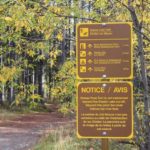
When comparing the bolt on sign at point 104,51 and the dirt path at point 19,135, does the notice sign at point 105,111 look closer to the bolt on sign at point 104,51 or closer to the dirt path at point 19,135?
the bolt on sign at point 104,51

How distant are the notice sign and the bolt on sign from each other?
162 millimetres

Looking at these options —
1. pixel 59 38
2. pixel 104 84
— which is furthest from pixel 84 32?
pixel 59 38

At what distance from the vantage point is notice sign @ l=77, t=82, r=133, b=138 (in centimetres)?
613

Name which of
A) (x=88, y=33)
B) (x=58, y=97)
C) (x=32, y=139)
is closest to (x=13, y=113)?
(x=32, y=139)

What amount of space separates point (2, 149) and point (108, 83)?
11310 millimetres

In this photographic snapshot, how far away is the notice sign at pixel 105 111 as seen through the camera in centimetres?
613

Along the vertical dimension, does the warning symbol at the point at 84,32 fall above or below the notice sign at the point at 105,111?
above

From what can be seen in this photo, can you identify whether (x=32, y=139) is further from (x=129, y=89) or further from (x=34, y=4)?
(x=129, y=89)

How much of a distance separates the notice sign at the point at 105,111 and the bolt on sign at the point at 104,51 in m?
0.16

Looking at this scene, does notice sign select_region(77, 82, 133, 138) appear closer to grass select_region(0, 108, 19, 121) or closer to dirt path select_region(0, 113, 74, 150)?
dirt path select_region(0, 113, 74, 150)

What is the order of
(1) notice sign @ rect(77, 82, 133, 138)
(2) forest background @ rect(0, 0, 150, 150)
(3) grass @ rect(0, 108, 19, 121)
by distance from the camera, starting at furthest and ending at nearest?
(3) grass @ rect(0, 108, 19, 121), (2) forest background @ rect(0, 0, 150, 150), (1) notice sign @ rect(77, 82, 133, 138)

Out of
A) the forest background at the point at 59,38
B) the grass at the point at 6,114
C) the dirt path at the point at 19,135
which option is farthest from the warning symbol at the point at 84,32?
the grass at the point at 6,114

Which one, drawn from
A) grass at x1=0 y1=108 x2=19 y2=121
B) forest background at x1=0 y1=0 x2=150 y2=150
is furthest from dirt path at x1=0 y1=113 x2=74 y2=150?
forest background at x1=0 y1=0 x2=150 y2=150

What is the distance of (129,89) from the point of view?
20.7ft
